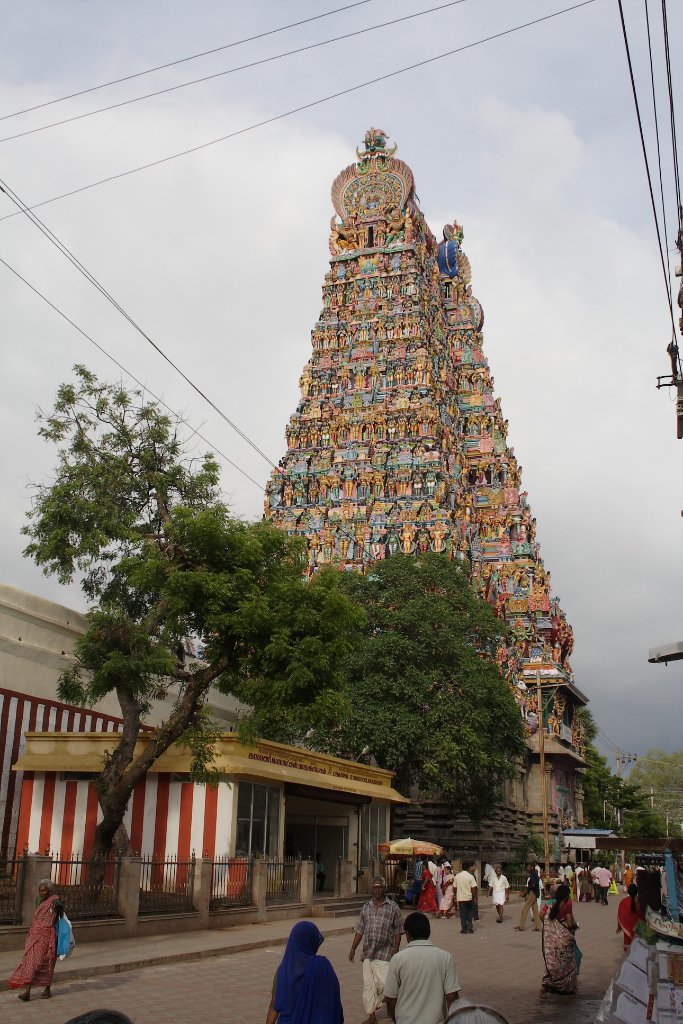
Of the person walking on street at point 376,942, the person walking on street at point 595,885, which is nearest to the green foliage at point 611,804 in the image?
the person walking on street at point 595,885

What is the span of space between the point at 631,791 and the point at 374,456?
32388 millimetres

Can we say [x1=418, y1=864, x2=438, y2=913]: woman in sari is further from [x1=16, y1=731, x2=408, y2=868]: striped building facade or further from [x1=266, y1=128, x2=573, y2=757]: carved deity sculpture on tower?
[x1=266, y1=128, x2=573, y2=757]: carved deity sculpture on tower

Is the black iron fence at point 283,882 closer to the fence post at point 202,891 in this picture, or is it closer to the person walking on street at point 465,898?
the fence post at point 202,891

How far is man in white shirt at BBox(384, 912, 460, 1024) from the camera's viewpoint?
6.49 metres

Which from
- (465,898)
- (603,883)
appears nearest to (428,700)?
(465,898)

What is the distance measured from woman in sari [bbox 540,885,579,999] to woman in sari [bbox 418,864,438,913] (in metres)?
14.1

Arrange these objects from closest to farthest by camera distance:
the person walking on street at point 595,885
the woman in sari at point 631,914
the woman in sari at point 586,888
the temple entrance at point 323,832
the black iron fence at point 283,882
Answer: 1. the woman in sari at point 631,914
2. the black iron fence at point 283,882
3. the temple entrance at point 323,832
4. the person walking on street at point 595,885
5. the woman in sari at point 586,888

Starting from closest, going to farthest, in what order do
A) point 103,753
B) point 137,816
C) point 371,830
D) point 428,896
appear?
point 103,753, point 137,816, point 428,896, point 371,830

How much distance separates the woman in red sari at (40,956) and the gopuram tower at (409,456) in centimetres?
3387

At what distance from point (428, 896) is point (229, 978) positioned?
1439cm

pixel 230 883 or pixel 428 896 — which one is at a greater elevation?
pixel 230 883

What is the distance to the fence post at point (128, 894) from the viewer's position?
16531 millimetres

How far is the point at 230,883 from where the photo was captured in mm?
20562

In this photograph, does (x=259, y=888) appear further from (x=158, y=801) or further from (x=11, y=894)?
(x=11, y=894)
